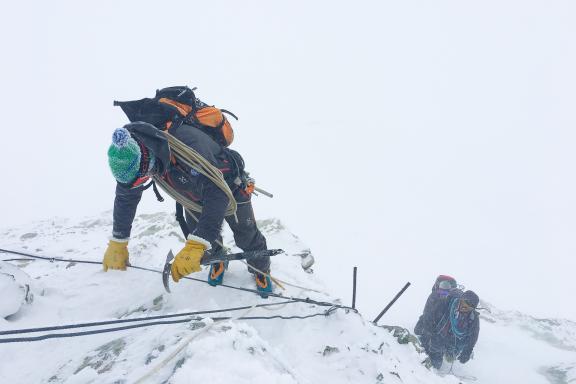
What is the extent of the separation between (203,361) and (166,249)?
738cm

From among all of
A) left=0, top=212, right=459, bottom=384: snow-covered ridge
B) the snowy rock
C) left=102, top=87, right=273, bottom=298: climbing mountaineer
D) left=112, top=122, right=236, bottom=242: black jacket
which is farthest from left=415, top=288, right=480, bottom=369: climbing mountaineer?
the snowy rock

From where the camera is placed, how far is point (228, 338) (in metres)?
2.45

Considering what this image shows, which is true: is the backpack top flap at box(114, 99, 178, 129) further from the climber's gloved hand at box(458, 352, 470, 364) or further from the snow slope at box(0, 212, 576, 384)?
the climber's gloved hand at box(458, 352, 470, 364)

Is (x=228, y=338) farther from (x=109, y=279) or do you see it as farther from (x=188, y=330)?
(x=109, y=279)

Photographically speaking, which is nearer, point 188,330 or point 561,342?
point 188,330

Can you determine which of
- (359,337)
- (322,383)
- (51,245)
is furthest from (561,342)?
(51,245)

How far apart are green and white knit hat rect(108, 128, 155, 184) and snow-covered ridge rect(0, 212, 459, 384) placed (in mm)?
1401

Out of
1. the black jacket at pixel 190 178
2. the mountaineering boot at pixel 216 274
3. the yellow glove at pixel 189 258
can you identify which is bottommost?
the mountaineering boot at pixel 216 274

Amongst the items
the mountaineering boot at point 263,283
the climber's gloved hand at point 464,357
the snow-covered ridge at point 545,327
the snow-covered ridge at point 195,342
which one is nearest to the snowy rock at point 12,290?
the snow-covered ridge at point 195,342

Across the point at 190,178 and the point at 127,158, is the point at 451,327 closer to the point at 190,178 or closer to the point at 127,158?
the point at 190,178

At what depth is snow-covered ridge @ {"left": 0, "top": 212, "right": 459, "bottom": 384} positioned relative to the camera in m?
2.32

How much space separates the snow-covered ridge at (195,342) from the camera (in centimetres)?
232

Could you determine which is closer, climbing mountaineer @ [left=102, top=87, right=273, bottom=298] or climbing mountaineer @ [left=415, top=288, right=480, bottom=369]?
climbing mountaineer @ [left=102, top=87, right=273, bottom=298]

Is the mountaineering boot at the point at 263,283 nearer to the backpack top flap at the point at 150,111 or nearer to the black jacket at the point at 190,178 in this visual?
the black jacket at the point at 190,178
